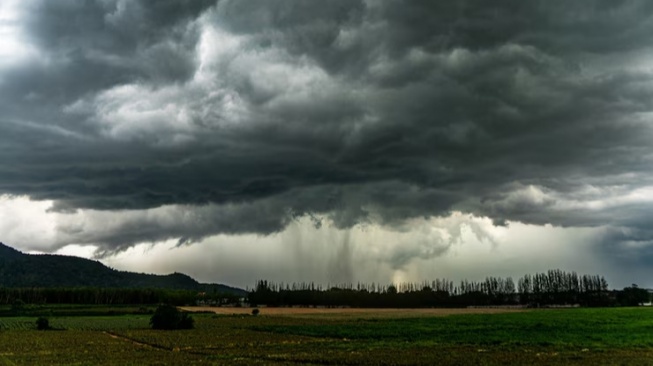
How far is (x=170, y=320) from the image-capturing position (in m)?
108

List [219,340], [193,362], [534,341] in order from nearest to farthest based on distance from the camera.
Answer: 1. [193,362]
2. [534,341]
3. [219,340]

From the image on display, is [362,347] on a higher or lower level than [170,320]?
lower

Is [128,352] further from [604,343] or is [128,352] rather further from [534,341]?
[604,343]

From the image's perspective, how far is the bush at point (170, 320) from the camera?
353ft

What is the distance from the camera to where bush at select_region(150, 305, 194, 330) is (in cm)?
10762

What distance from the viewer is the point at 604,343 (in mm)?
67562

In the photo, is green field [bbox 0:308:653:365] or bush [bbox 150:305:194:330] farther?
bush [bbox 150:305:194:330]

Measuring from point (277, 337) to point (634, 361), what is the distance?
48.6m

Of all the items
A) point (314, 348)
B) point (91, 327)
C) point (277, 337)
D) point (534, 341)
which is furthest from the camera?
point (91, 327)

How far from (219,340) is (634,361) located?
50082mm

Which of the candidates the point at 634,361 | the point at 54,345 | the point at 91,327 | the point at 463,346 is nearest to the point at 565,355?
the point at 634,361

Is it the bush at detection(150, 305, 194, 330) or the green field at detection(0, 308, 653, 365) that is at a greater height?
the bush at detection(150, 305, 194, 330)

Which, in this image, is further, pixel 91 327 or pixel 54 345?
pixel 91 327

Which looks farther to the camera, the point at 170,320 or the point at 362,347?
the point at 170,320
